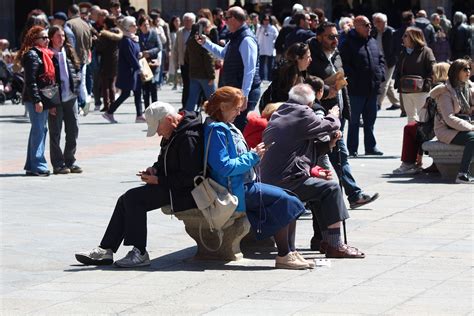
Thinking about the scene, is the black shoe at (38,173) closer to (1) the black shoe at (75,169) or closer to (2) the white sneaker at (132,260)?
(1) the black shoe at (75,169)

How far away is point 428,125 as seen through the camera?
1466 centimetres

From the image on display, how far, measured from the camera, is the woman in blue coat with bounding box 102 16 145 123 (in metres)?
21.6

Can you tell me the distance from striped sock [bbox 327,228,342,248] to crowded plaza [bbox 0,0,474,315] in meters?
0.01

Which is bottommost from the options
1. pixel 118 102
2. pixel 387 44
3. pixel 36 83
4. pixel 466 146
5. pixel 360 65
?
pixel 118 102

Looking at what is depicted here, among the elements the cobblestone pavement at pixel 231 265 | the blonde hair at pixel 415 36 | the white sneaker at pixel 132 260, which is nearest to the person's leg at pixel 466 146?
the cobblestone pavement at pixel 231 265

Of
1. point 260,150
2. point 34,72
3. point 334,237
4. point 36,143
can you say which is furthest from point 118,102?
point 260,150

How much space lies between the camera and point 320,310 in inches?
306

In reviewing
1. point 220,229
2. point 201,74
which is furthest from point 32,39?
point 220,229

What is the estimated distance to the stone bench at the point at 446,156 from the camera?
14281 millimetres

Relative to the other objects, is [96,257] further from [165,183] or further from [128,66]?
[128,66]

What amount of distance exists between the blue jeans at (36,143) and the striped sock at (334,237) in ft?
19.8

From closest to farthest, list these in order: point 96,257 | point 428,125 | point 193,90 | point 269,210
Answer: point 269,210, point 96,257, point 428,125, point 193,90

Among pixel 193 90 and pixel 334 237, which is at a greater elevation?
pixel 334 237

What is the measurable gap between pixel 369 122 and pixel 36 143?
13.8 ft
